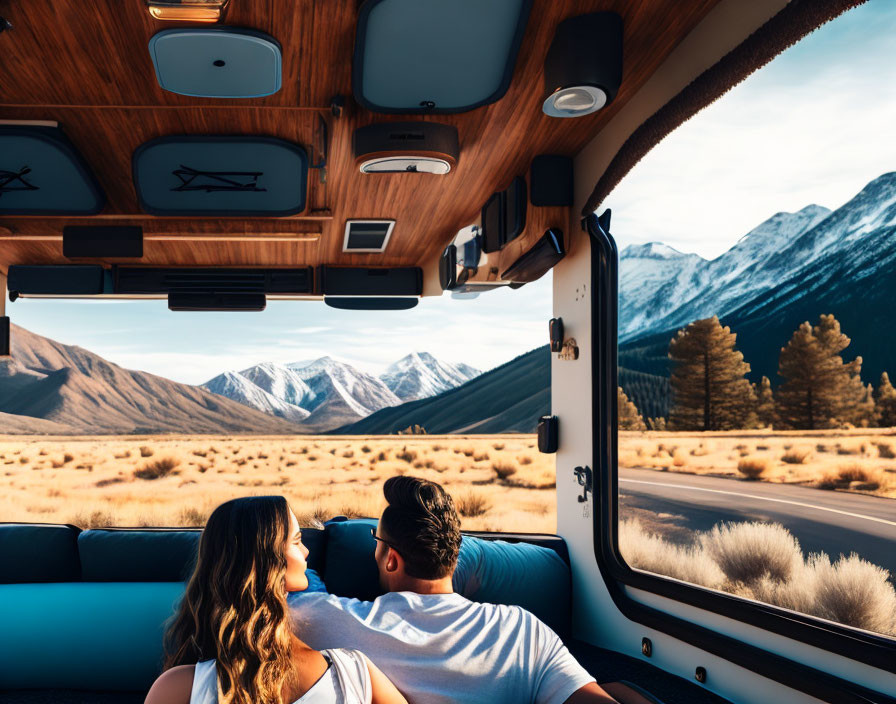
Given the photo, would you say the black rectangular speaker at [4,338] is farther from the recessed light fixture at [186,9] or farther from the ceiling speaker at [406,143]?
the recessed light fixture at [186,9]

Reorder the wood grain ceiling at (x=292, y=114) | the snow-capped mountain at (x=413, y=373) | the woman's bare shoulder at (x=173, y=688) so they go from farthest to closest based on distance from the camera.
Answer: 1. the snow-capped mountain at (x=413, y=373)
2. the wood grain ceiling at (x=292, y=114)
3. the woman's bare shoulder at (x=173, y=688)

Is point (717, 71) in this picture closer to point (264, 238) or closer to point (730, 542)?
point (730, 542)

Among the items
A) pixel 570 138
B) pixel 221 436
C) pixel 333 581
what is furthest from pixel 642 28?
pixel 221 436

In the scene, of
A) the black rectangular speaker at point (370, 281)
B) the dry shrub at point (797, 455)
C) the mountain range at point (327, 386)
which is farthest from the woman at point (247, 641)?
the mountain range at point (327, 386)

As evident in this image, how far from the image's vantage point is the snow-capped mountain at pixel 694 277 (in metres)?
2.87

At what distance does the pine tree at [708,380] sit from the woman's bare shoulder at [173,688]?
7.27 ft

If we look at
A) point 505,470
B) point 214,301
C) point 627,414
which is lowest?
point 505,470

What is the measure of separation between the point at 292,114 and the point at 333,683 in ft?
6.70

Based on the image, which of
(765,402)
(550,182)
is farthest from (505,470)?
(550,182)

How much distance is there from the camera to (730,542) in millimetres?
3271

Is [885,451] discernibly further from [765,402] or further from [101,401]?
[101,401]

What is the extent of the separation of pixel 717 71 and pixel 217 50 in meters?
1.40

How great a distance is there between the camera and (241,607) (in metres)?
1.10

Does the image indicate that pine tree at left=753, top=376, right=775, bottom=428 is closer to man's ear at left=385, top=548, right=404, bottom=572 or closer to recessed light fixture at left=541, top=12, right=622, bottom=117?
recessed light fixture at left=541, top=12, right=622, bottom=117
